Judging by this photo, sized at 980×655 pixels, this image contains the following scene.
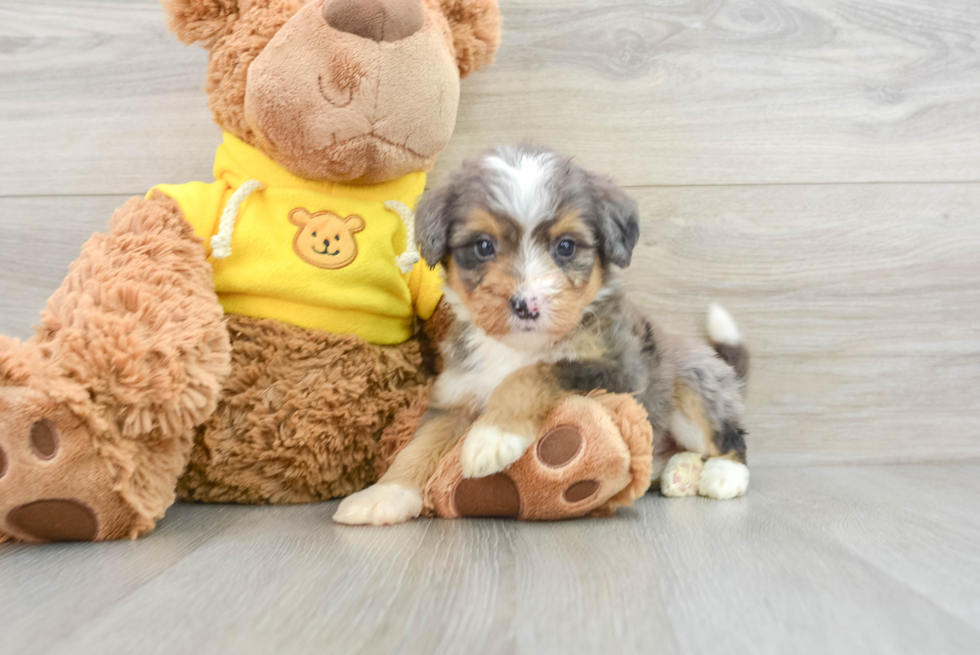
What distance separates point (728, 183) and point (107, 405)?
1771mm

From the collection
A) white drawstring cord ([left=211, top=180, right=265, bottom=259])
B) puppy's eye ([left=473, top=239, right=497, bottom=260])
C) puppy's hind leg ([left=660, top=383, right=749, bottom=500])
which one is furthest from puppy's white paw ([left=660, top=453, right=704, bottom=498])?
white drawstring cord ([left=211, top=180, right=265, bottom=259])

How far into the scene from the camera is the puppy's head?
142 cm

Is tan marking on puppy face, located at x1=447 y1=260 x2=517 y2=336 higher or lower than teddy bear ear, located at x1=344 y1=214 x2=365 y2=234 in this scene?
lower

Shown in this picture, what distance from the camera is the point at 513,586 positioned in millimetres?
1084

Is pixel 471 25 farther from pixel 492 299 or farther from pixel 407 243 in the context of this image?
pixel 492 299

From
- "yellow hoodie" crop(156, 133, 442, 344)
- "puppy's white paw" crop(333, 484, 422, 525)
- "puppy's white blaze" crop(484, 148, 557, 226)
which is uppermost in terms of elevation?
"puppy's white blaze" crop(484, 148, 557, 226)

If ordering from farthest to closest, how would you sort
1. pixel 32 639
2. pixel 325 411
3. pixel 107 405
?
pixel 325 411 → pixel 107 405 → pixel 32 639

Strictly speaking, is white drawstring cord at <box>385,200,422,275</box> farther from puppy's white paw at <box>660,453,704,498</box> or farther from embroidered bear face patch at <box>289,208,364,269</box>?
puppy's white paw at <box>660,453,704,498</box>

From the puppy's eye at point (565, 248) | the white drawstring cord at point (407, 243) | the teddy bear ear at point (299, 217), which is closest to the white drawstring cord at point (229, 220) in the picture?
the teddy bear ear at point (299, 217)

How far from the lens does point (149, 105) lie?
2.14 metres

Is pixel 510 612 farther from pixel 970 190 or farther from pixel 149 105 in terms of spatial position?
pixel 970 190

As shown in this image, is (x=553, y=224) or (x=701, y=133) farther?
(x=701, y=133)

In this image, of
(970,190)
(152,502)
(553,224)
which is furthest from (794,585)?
(970,190)

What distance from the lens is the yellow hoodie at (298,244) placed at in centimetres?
165
